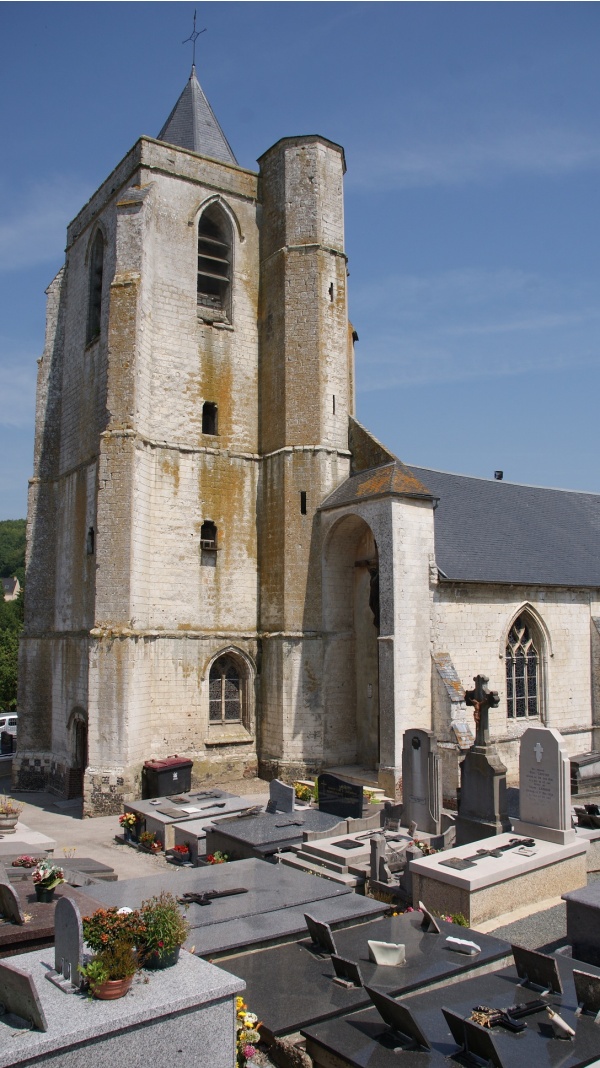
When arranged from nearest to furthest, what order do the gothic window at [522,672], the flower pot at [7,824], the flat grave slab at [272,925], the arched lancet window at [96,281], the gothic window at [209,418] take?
the flat grave slab at [272,925] → the flower pot at [7,824] → the gothic window at [522,672] → the gothic window at [209,418] → the arched lancet window at [96,281]

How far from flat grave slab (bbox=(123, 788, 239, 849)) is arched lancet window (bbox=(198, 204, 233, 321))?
10681 mm

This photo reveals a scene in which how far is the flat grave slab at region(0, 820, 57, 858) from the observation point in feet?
33.0

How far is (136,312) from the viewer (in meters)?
16.0

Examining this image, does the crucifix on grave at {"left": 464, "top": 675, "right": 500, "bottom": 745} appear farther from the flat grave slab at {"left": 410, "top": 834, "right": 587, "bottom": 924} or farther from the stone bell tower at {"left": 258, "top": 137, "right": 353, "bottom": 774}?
the stone bell tower at {"left": 258, "top": 137, "right": 353, "bottom": 774}

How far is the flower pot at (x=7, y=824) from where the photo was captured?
11820 mm

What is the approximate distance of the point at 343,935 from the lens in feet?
22.3

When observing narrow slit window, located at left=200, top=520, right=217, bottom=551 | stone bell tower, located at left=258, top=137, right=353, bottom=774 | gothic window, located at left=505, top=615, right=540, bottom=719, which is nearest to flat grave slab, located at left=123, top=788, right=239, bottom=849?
stone bell tower, located at left=258, top=137, right=353, bottom=774

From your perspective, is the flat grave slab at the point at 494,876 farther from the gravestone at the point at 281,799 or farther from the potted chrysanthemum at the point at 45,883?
the potted chrysanthemum at the point at 45,883

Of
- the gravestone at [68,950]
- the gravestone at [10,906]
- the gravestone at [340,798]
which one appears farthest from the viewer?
the gravestone at [340,798]

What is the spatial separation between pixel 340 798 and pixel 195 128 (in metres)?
16.2

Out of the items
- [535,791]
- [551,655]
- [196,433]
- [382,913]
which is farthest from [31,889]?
[551,655]

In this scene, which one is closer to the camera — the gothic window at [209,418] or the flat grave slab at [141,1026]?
the flat grave slab at [141,1026]

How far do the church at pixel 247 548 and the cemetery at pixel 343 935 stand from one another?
3.72 m

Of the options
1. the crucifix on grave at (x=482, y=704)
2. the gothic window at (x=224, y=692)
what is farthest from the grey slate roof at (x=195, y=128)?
the crucifix on grave at (x=482, y=704)
